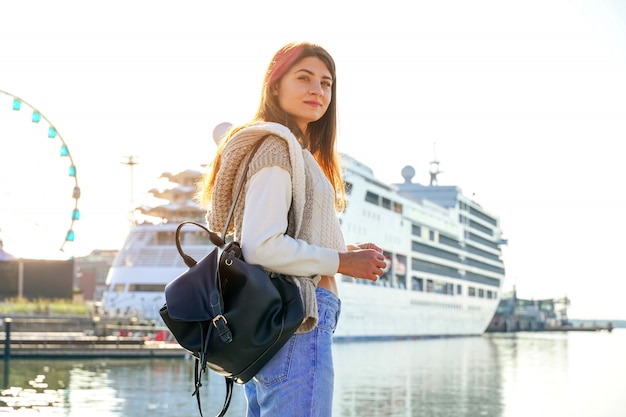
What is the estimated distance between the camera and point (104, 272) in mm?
79438

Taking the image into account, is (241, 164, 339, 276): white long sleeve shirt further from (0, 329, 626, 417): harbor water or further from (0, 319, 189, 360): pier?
(0, 319, 189, 360): pier

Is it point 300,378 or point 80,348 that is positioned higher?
point 300,378

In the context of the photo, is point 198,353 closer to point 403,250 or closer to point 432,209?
point 403,250

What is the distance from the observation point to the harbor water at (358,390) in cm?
1362

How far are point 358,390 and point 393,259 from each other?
1352 inches

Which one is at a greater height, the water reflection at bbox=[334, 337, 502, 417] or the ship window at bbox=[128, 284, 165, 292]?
the ship window at bbox=[128, 284, 165, 292]

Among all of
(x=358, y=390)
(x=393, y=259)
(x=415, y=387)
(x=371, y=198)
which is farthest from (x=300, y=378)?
(x=393, y=259)

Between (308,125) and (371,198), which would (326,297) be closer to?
(308,125)

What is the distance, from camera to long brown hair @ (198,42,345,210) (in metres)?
2.27

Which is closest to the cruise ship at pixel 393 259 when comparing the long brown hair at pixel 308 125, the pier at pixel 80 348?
the pier at pixel 80 348

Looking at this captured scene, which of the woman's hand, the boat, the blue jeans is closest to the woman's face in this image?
the woman's hand

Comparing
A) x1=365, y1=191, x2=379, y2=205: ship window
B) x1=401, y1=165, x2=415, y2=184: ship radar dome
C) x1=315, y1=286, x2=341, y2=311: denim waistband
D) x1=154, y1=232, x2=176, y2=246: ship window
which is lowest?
x1=315, y1=286, x2=341, y2=311: denim waistband

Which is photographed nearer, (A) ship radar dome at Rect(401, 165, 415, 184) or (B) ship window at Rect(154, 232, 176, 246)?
(B) ship window at Rect(154, 232, 176, 246)

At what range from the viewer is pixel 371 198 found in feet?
159
